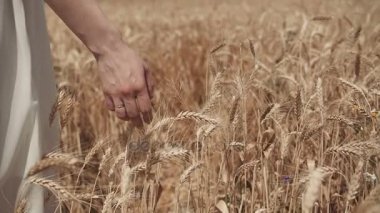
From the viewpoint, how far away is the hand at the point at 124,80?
1196 millimetres

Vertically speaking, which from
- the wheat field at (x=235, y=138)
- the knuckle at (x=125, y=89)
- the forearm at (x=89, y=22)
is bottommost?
the wheat field at (x=235, y=138)

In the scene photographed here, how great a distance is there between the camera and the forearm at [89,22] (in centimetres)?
115

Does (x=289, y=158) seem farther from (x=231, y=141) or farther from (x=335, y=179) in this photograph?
Answer: (x=231, y=141)

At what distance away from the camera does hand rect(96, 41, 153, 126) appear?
1196 mm

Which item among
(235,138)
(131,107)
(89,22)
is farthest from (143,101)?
(235,138)

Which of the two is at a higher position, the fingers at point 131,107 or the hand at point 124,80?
the hand at point 124,80

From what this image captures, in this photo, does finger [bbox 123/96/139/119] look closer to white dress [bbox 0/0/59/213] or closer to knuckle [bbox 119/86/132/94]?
knuckle [bbox 119/86/132/94]

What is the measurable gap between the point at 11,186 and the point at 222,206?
485mm

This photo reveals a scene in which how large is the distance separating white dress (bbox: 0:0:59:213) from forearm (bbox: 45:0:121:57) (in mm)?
98

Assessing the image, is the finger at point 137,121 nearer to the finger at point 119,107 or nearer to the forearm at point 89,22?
the finger at point 119,107

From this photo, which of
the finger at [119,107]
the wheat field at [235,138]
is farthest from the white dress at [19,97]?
the finger at [119,107]

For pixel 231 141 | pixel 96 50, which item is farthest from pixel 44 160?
pixel 231 141

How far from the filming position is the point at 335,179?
5.54ft

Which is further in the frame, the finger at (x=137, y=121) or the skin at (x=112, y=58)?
the finger at (x=137, y=121)
